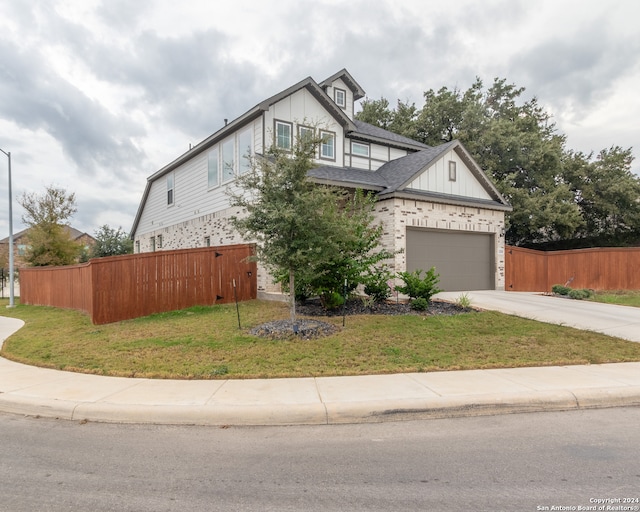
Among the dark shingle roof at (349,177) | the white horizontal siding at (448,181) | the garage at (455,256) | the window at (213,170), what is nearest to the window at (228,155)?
the window at (213,170)

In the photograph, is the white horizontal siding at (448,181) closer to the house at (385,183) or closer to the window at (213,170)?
the house at (385,183)

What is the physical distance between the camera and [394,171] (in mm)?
16031

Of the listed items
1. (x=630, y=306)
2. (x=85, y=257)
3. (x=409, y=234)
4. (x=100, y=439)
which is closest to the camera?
(x=100, y=439)

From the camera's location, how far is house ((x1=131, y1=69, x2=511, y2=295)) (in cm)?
1402

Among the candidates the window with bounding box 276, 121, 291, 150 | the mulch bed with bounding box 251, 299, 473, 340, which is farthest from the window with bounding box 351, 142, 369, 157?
the mulch bed with bounding box 251, 299, 473, 340

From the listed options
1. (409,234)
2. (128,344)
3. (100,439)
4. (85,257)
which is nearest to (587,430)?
(100,439)

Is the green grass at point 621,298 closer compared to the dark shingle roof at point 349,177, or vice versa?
the green grass at point 621,298

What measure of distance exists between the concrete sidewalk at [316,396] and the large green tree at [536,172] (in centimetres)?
2002

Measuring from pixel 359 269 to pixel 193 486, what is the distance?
7.98m

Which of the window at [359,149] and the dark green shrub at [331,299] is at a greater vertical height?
the window at [359,149]

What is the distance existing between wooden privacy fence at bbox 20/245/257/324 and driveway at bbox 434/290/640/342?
6828 millimetres

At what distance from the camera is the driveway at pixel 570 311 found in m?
9.38

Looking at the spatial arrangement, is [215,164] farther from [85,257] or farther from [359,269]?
[85,257]

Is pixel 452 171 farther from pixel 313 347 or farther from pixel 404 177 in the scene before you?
pixel 313 347
